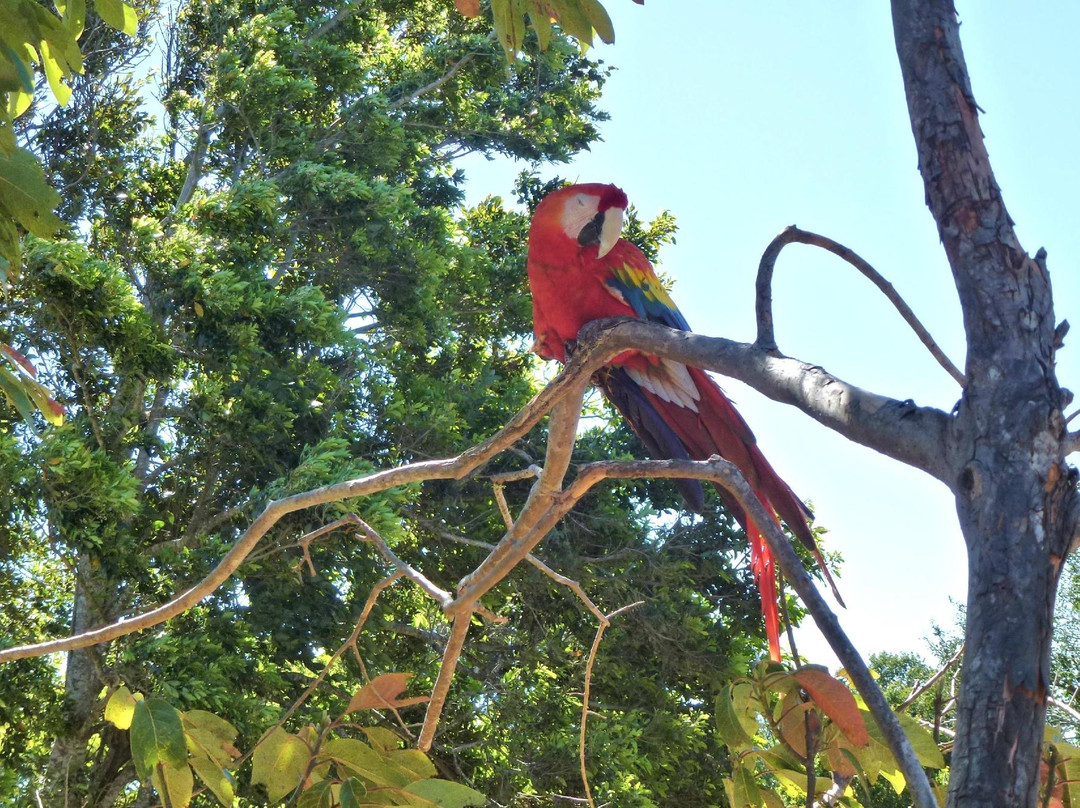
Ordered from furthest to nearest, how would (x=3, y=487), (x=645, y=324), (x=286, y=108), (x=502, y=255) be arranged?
(x=502, y=255) → (x=286, y=108) → (x=3, y=487) → (x=645, y=324)

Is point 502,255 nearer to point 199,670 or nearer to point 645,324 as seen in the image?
point 199,670

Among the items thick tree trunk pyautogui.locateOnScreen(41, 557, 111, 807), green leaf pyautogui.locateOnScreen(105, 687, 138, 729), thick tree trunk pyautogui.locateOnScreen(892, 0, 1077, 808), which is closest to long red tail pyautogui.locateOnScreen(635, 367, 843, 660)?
thick tree trunk pyautogui.locateOnScreen(892, 0, 1077, 808)

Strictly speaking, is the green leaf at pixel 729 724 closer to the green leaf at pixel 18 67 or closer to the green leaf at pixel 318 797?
the green leaf at pixel 318 797

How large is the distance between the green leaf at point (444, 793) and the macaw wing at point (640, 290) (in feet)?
2.84

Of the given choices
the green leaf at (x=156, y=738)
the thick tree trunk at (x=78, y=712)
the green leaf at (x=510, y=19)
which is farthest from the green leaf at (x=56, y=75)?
the thick tree trunk at (x=78, y=712)

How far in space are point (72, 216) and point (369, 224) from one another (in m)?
1.34

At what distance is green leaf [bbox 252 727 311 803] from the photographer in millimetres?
851

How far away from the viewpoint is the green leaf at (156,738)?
0.77 m

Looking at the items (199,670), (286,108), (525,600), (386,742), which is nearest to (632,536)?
(525,600)

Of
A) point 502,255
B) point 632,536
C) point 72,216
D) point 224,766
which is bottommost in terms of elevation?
point 224,766

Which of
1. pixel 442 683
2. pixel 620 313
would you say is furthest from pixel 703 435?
pixel 442 683

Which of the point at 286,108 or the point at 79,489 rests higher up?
the point at 286,108

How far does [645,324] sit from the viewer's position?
2.63 feet

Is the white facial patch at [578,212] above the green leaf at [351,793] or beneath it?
above
